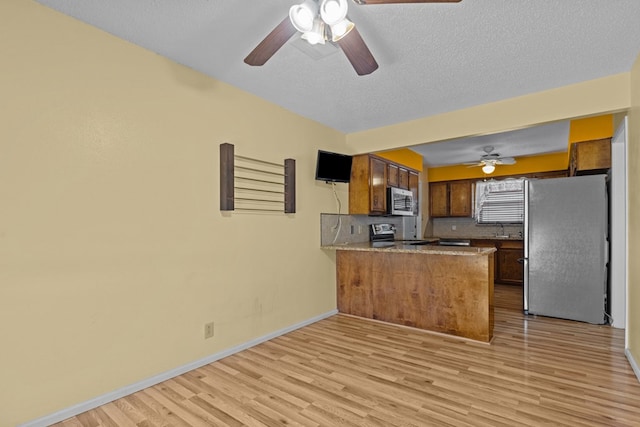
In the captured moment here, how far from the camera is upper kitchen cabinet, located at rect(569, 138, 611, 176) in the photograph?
142 inches

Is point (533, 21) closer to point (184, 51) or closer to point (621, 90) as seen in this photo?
point (621, 90)

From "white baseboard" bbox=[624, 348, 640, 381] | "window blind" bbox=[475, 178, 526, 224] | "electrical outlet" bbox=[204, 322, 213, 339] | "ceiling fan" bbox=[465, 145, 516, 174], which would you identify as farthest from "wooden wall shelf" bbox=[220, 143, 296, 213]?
"window blind" bbox=[475, 178, 526, 224]

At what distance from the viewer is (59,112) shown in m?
1.94

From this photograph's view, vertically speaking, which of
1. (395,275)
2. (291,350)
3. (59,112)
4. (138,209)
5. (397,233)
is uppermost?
(59,112)

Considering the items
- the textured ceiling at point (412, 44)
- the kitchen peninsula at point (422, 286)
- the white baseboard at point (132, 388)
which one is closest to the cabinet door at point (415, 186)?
the kitchen peninsula at point (422, 286)

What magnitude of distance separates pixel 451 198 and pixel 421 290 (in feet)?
13.1

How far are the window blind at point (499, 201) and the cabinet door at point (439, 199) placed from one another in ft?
2.02

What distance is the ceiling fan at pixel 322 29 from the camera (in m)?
1.50

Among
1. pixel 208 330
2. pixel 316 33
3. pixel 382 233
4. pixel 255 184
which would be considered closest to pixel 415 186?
pixel 382 233

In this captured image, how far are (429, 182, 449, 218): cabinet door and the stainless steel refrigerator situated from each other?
2922 mm

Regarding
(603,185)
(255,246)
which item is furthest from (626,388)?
(255,246)

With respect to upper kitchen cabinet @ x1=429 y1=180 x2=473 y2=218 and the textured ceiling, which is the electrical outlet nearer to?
the textured ceiling

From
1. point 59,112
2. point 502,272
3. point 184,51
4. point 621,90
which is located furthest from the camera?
point 502,272

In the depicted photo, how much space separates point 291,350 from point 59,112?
2554 mm
